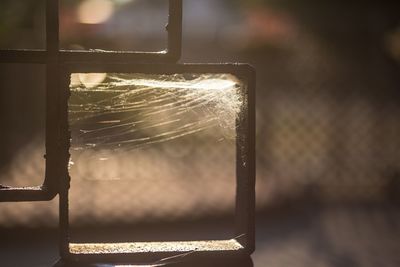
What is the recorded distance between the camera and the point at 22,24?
13.1 ft

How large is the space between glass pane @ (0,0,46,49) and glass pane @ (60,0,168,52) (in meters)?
0.26

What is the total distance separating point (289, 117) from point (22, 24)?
2.40m

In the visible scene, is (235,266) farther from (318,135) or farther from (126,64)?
(318,135)

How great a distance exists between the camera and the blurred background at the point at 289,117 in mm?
4258

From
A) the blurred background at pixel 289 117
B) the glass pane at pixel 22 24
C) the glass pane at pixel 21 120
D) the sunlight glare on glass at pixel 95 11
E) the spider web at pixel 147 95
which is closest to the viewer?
the spider web at pixel 147 95

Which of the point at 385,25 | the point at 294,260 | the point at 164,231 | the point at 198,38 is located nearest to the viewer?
the point at 294,260

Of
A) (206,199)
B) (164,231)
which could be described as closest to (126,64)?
(164,231)

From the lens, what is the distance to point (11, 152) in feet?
15.0

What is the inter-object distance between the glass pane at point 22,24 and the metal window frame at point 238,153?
2459mm

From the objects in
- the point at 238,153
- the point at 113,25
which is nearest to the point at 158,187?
the point at 113,25

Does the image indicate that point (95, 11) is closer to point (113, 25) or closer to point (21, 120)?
point (113, 25)

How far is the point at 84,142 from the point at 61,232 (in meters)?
0.29

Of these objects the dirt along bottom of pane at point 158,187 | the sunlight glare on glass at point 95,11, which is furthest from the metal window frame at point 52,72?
the sunlight glare on glass at point 95,11

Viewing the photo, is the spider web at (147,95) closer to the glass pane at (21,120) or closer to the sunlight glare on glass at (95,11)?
the glass pane at (21,120)
